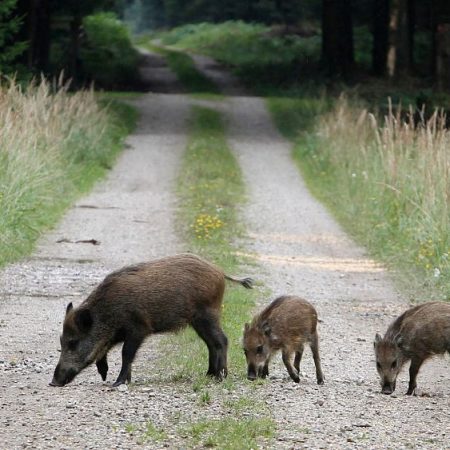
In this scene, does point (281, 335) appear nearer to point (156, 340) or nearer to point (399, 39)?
point (156, 340)

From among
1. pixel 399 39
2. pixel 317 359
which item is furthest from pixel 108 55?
pixel 317 359

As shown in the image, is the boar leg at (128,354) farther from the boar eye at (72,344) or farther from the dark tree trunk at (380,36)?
the dark tree trunk at (380,36)

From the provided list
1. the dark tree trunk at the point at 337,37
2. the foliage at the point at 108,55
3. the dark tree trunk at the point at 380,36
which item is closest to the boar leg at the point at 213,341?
the dark tree trunk at the point at 337,37

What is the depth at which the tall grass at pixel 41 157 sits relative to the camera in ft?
55.7

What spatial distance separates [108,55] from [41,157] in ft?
112

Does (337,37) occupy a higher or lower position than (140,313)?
lower

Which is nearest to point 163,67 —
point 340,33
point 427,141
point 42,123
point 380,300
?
point 340,33

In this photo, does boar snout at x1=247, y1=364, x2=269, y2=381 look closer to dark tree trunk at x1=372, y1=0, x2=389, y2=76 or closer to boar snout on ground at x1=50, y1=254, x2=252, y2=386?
boar snout on ground at x1=50, y1=254, x2=252, y2=386

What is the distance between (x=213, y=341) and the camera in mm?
9719

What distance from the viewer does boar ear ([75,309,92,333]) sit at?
9.45m

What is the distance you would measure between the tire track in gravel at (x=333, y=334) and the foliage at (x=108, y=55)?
2141 centimetres

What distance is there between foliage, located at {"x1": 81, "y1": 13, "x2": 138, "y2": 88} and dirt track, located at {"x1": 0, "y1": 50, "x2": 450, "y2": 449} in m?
21.0

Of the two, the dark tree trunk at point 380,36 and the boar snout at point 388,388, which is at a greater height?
the boar snout at point 388,388

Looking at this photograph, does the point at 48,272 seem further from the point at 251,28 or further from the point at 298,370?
the point at 251,28
